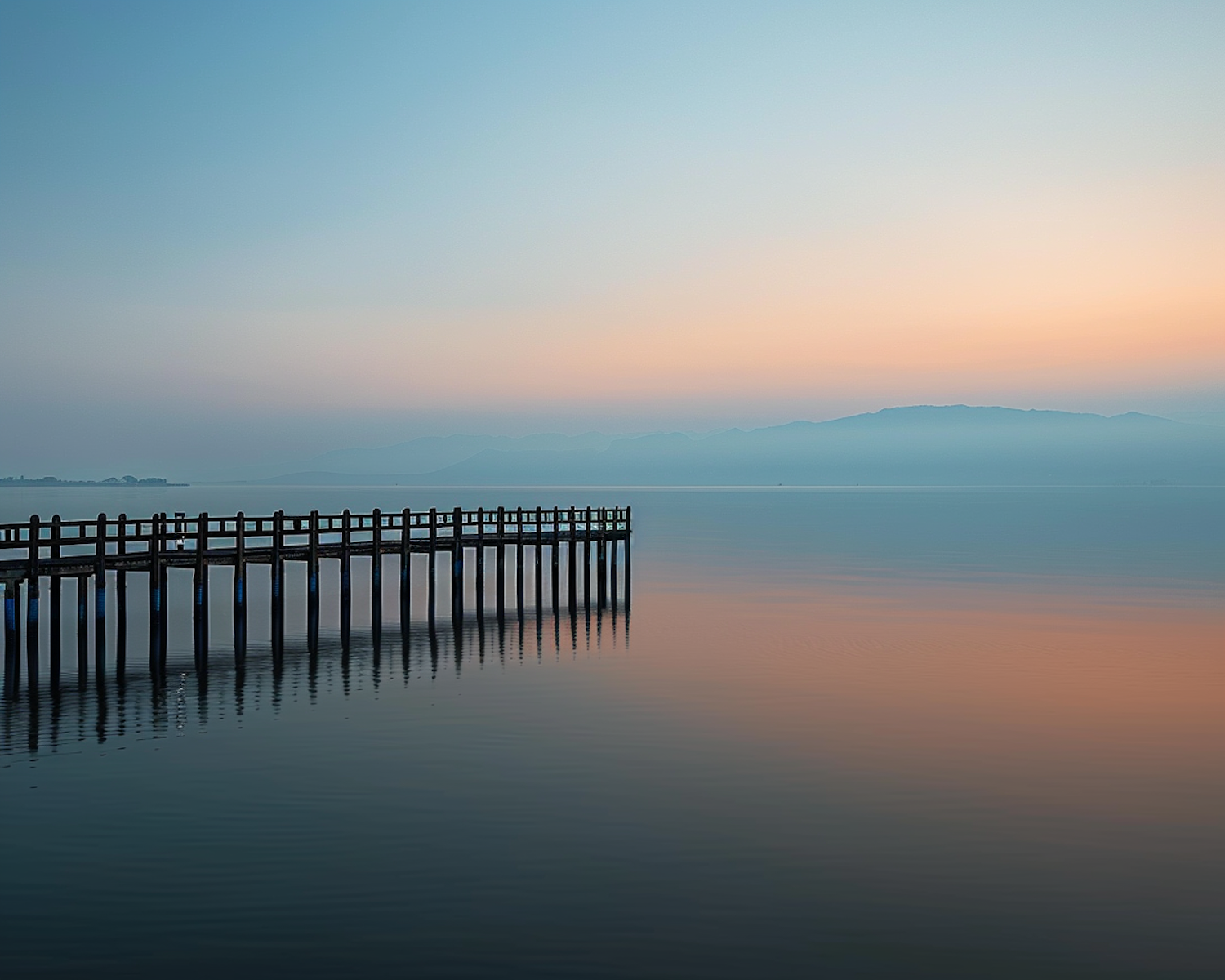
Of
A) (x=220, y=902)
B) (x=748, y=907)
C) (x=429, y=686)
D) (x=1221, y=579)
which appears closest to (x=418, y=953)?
(x=220, y=902)

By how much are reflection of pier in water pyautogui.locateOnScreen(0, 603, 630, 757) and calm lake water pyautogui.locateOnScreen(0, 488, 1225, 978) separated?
0.15m

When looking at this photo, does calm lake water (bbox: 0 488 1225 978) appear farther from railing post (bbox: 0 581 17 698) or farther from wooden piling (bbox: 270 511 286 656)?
railing post (bbox: 0 581 17 698)

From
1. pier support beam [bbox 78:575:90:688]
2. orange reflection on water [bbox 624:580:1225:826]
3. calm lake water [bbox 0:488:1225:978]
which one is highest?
pier support beam [bbox 78:575:90:688]

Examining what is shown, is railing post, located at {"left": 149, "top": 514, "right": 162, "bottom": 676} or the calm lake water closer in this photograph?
the calm lake water

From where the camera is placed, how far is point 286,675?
101 ft

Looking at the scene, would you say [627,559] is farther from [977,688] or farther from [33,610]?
[33,610]

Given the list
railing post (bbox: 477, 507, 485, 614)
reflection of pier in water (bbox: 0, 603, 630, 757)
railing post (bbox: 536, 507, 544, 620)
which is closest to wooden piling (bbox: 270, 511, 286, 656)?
reflection of pier in water (bbox: 0, 603, 630, 757)

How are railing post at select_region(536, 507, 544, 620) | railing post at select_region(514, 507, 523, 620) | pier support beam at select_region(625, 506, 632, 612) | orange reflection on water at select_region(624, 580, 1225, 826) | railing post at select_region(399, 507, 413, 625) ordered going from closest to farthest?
orange reflection on water at select_region(624, 580, 1225, 826) → railing post at select_region(399, 507, 413, 625) → railing post at select_region(514, 507, 523, 620) → railing post at select_region(536, 507, 544, 620) → pier support beam at select_region(625, 506, 632, 612)

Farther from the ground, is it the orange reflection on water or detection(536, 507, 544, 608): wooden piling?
detection(536, 507, 544, 608): wooden piling

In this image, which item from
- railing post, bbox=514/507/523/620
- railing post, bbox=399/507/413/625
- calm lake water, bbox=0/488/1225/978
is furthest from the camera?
railing post, bbox=514/507/523/620

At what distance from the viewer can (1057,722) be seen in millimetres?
25953

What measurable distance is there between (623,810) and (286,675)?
1457cm

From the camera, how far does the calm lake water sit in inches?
531

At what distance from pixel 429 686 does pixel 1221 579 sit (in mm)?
46914
